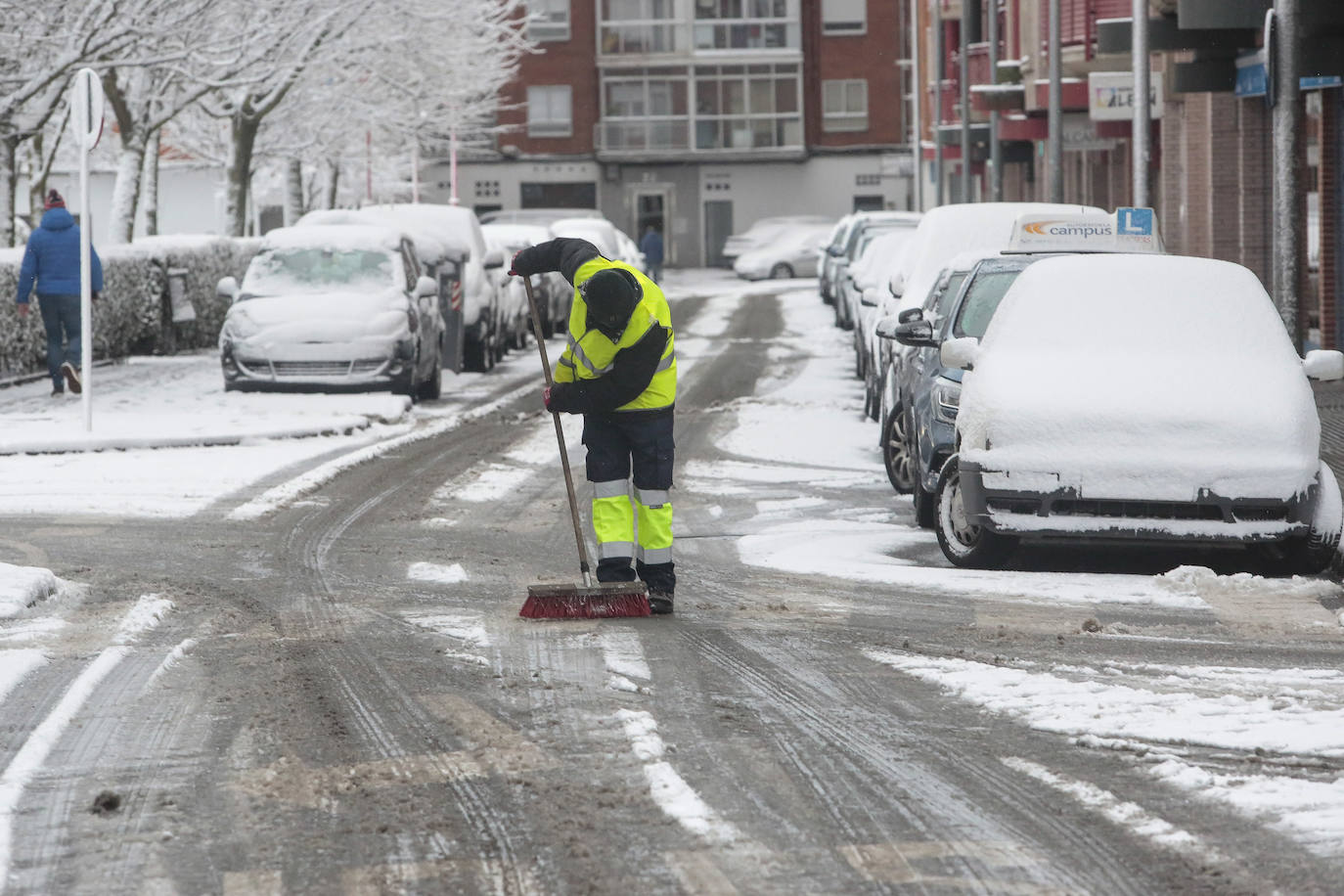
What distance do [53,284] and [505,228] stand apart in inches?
566

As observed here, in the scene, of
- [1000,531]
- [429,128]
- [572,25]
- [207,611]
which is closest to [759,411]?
[1000,531]

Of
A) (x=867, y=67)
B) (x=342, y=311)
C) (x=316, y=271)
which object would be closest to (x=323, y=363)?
(x=342, y=311)

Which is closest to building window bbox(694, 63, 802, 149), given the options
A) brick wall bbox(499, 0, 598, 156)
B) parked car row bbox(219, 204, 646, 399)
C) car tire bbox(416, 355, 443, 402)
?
brick wall bbox(499, 0, 598, 156)

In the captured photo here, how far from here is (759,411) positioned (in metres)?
19.9

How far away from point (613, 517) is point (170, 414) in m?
10.7

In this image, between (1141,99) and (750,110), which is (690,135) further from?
Answer: (1141,99)

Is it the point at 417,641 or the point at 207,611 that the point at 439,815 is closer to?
the point at 417,641

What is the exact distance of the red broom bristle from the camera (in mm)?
8953

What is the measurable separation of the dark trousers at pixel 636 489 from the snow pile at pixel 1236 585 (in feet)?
7.51

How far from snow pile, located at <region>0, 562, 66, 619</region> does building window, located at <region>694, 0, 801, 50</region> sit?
65.5 metres

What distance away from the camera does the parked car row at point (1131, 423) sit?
33.0 ft

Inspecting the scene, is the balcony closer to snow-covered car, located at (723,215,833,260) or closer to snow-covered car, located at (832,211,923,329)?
snow-covered car, located at (723,215,833,260)

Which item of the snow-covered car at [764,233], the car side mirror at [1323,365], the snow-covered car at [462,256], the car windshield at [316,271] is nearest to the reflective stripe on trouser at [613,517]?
the car side mirror at [1323,365]

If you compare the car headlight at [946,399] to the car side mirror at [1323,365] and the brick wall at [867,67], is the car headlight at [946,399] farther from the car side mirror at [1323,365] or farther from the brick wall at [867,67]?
the brick wall at [867,67]
